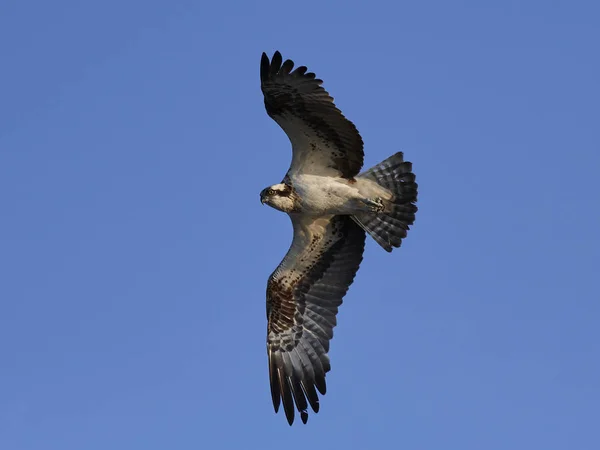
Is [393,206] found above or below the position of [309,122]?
below

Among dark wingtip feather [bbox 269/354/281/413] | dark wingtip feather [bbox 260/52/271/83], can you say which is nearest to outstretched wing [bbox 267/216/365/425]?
dark wingtip feather [bbox 269/354/281/413]

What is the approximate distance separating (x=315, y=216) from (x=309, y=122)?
138 cm

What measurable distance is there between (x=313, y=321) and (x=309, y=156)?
2.23m

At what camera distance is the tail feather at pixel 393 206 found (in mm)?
13258

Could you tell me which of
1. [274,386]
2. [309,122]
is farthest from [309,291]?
[309,122]

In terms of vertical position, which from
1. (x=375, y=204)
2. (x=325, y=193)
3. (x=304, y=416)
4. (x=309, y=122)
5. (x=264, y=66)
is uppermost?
(x=264, y=66)

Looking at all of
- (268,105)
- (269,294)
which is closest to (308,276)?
(269,294)

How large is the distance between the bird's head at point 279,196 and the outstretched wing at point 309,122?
0.27 m

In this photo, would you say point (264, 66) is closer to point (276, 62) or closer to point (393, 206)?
point (276, 62)

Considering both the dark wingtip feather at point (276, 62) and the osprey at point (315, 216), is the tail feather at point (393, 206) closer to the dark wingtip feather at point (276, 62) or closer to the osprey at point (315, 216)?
the osprey at point (315, 216)

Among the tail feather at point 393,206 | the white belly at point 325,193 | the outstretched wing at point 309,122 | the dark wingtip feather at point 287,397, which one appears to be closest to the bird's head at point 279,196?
the white belly at point 325,193

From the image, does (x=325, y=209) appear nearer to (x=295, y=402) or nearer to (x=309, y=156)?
(x=309, y=156)

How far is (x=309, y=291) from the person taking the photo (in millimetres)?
14047

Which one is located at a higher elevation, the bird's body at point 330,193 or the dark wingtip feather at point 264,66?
the dark wingtip feather at point 264,66
